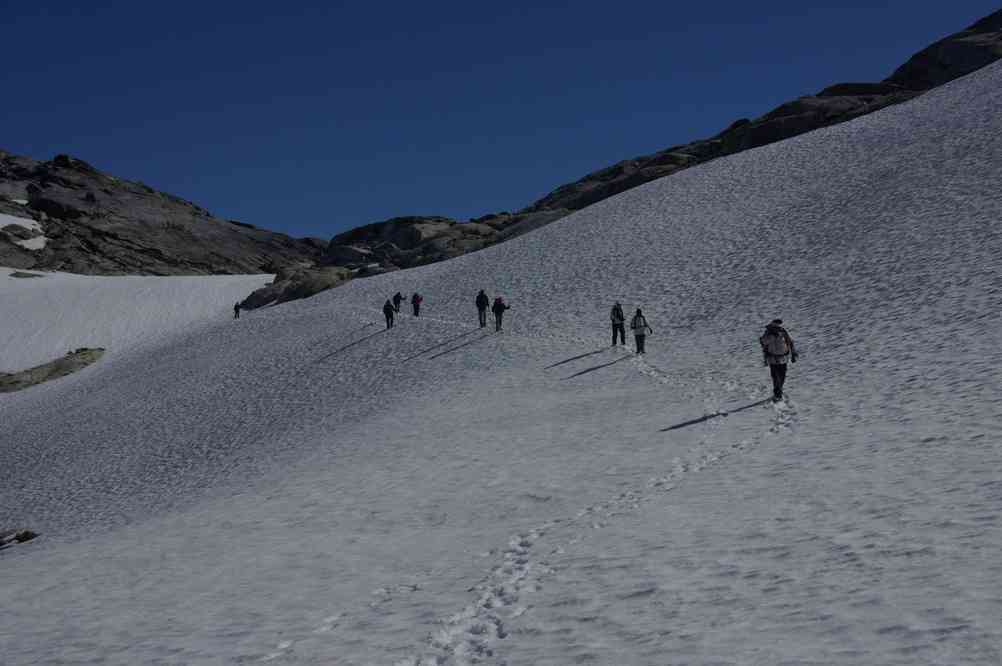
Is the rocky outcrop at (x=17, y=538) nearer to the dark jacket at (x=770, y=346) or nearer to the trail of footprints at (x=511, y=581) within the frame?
the trail of footprints at (x=511, y=581)

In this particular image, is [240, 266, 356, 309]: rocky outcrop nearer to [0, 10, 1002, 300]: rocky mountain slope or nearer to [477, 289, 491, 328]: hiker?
[0, 10, 1002, 300]: rocky mountain slope

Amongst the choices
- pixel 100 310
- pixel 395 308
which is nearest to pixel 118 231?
pixel 100 310

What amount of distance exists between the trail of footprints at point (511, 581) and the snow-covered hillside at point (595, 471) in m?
0.05

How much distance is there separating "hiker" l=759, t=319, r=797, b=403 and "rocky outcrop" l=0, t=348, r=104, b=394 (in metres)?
50.9

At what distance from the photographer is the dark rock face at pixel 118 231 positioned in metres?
107

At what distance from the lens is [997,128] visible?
132 feet

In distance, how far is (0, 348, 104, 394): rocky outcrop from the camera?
182 ft

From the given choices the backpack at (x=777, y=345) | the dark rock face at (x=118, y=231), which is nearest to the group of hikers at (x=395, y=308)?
the backpack at (x=777, y=345)

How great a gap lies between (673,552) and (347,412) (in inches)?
822

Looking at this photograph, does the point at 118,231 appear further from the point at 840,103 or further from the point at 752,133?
the point at 840,103

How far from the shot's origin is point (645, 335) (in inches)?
1174

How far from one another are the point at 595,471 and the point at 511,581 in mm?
5344

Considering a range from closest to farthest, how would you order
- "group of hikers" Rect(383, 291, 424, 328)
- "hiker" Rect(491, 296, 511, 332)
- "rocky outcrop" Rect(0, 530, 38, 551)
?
"rocky outcrop" Rect(0, 530, 38, 551)
"hiker" Rect(491, 296, 511, 332)
"group of hikers" Rect(383, 291, 424, 328)

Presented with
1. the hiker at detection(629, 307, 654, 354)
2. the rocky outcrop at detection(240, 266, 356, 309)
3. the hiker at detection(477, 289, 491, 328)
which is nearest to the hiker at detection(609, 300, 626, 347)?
the hiker at detection(629, 307, 654, 354)
